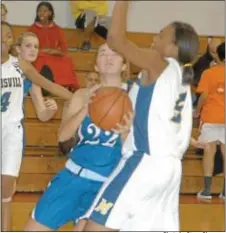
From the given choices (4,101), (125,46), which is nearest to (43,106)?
(4,101)

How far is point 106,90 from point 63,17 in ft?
20.6

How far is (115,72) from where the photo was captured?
15.6ft

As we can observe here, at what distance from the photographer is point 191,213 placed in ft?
24.2

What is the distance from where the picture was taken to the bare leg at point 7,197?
5.53m

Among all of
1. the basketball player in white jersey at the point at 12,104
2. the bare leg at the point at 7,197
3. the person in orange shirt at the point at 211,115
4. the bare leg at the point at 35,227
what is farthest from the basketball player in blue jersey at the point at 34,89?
the person in orange shirt at the point at 211,115

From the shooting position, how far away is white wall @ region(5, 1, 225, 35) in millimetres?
10758

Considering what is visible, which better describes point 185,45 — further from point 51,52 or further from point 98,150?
point 51,52

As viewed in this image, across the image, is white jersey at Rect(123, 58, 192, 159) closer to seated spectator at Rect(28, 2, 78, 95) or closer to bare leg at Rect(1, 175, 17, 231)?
bare leg at Rect(1, 175, 17, 231)

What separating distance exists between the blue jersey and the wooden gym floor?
1.93 m

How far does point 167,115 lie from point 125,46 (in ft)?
1.68

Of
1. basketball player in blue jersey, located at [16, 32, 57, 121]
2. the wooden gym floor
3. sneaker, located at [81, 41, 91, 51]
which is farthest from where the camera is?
sneaker, located at [81, 41, 91, 51]

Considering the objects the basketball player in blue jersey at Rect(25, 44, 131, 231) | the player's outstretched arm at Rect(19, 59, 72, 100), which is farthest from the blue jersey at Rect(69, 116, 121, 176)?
the player's outstretched arm at Rect(19, 59, 72, 100)

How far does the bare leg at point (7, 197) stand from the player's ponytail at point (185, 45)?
1.82 meters

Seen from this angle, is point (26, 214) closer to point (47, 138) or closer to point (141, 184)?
point (47, 138)
